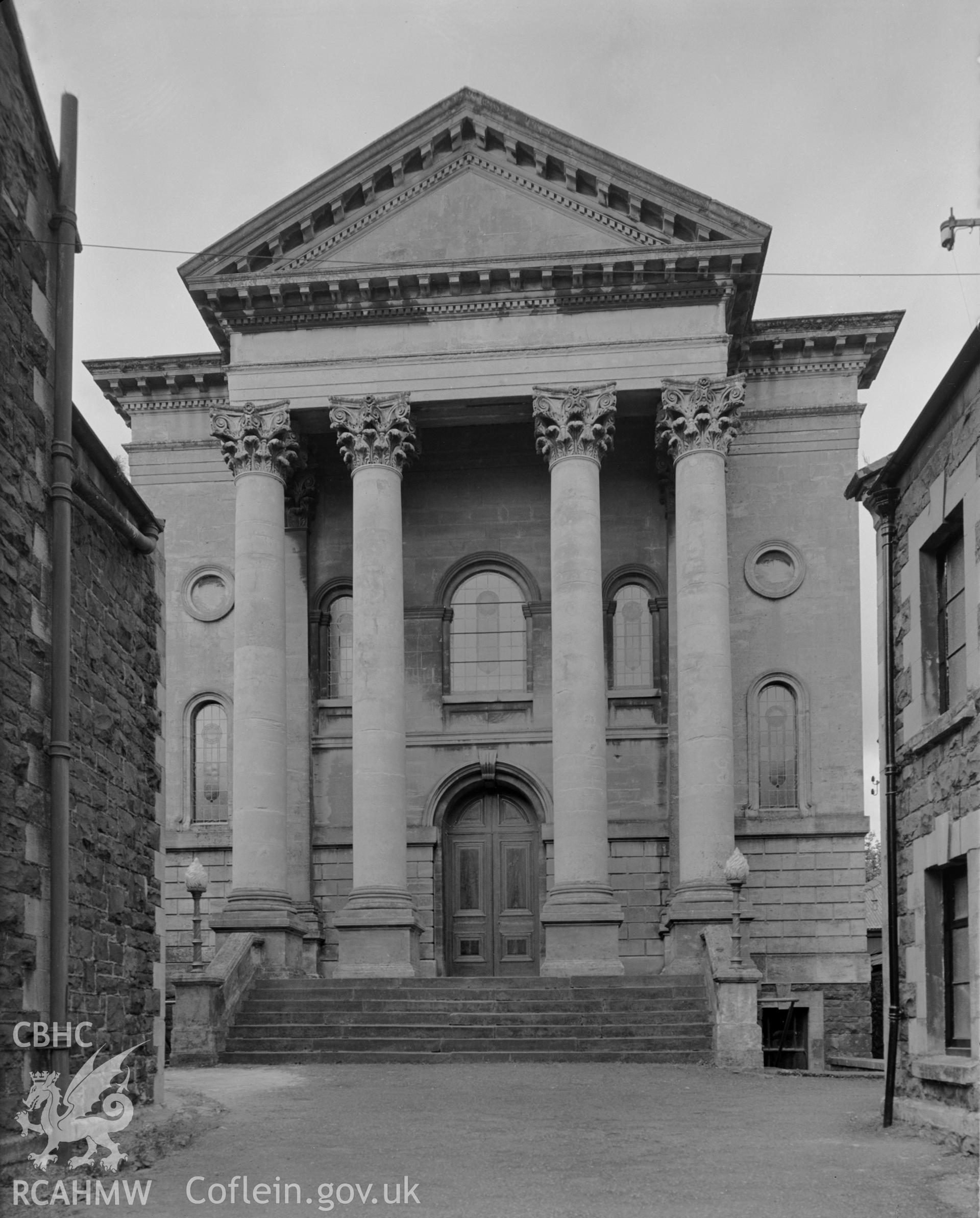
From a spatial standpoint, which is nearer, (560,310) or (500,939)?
(560,310)

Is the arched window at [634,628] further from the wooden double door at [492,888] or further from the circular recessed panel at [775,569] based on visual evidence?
the wooden double door at [492,888]

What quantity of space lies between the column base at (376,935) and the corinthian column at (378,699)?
0.02 meters

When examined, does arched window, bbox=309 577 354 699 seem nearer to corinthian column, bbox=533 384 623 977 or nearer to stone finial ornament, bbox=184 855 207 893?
corinthian column, bbox=533 384 623 977

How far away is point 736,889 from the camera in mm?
24703

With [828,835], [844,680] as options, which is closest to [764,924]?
[828,835]

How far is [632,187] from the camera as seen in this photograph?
2859cm

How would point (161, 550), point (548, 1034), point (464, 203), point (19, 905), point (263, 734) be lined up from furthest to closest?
1. point (464, 203)
2. point (263, 734)
3. point (548, 1034)
4. point (161, 550)
5. point (19, 905)

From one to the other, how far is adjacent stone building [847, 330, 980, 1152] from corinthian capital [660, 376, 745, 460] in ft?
42.4

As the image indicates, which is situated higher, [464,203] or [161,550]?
[464,203]

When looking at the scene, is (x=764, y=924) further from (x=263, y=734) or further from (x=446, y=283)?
(x=446, y=283)

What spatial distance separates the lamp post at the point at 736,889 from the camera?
2400 cm

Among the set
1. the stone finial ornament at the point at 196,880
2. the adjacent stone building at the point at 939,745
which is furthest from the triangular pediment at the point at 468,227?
the adjacent stone building at the point at 939,745

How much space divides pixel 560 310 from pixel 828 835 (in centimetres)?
1066

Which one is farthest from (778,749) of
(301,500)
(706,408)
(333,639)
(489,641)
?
(301,500)
